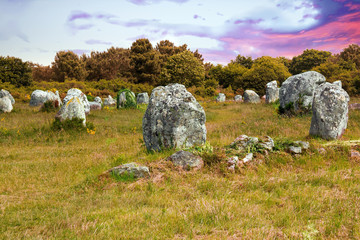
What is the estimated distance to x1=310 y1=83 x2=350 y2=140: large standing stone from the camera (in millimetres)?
11609

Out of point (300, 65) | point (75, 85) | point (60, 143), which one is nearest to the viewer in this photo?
point (60, 143)

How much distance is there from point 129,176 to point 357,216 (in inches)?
191

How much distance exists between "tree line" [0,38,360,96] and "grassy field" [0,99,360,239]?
3599cm

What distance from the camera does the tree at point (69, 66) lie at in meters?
58.8

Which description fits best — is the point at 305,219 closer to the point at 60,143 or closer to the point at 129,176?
the point at 129,176

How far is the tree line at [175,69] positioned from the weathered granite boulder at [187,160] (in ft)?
121

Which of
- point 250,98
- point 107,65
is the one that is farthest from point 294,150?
point 107,65

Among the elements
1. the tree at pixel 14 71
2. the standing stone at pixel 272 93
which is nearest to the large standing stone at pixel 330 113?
the standing stone at pixel 272 93

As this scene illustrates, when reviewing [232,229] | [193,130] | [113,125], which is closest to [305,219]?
[232,229]

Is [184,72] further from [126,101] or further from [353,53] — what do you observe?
[353,53]

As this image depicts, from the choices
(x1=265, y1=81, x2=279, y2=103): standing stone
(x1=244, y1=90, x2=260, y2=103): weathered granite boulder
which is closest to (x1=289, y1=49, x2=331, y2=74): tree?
(x1=244, y1=90, x2=260, y2=103): weathered granite boulder

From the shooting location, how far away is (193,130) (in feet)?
31.9

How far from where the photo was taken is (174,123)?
9578mm

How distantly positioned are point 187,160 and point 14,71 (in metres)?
40.9
